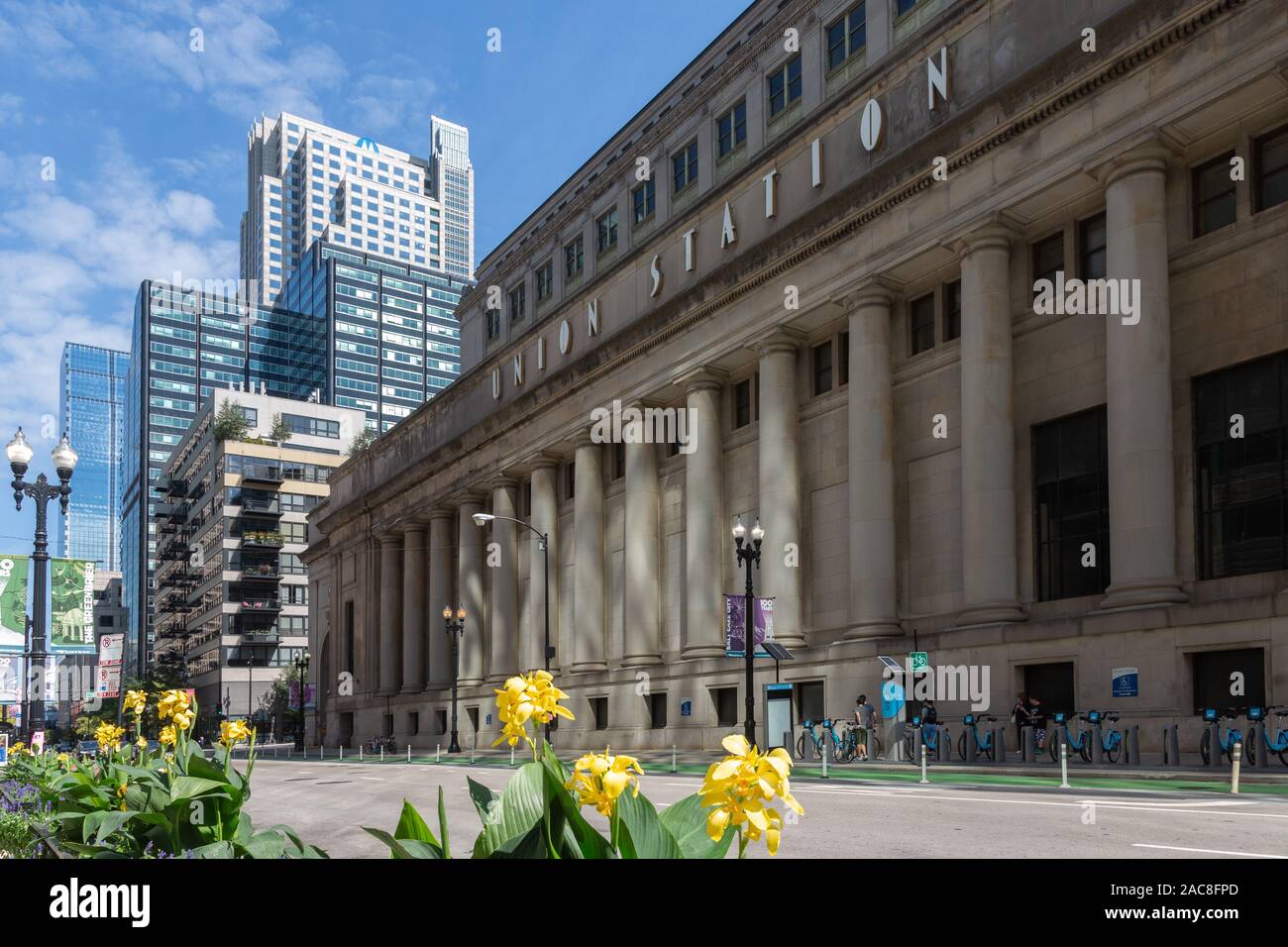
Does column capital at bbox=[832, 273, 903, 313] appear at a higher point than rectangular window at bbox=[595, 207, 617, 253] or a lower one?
lower

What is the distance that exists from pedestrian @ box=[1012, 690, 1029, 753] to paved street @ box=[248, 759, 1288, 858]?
6.82 m

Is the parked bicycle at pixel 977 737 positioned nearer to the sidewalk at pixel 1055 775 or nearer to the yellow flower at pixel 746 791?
the sidewalk at pixel 1055 775

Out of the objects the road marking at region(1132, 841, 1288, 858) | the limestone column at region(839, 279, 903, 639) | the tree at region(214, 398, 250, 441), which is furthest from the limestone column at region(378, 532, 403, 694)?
the road marking at region(1132, 841, 1288, 858)

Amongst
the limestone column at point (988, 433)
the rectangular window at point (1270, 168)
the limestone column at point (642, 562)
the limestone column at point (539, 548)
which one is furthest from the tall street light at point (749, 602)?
the limestone column at point (539, 548)

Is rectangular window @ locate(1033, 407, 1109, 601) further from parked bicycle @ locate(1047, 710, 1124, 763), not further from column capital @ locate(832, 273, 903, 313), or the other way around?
column capital @ locate(832, 273, 903, 313)

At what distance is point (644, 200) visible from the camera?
60688 millimetres

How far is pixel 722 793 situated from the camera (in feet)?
10.4

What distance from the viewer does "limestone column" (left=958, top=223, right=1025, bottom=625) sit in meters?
35.1

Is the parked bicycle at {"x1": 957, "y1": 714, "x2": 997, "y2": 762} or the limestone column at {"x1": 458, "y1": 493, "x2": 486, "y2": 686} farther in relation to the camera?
the limestone column at {"x1": 458, "y1": 493, "x2": 486, "y2": 686}

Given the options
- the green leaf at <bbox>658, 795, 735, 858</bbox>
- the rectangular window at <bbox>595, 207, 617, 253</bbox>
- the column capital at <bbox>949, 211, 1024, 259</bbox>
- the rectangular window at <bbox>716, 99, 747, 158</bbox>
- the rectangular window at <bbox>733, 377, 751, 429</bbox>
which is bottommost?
the green leaf at <bbox>658, 795, 735, 858</bbox>

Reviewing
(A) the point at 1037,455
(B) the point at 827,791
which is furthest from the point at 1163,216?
(B) the point at 827,791

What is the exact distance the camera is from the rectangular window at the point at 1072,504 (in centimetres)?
3444

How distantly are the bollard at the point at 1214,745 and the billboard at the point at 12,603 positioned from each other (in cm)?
2518
